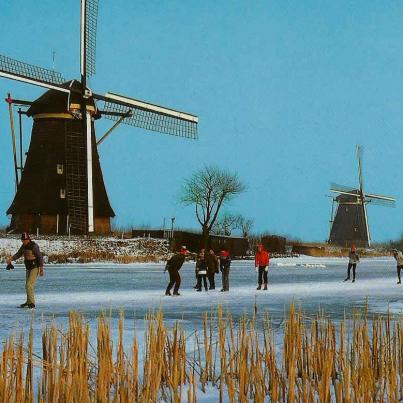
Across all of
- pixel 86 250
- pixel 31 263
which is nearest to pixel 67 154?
pixel 86 250

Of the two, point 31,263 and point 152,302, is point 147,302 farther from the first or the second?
point 31,263

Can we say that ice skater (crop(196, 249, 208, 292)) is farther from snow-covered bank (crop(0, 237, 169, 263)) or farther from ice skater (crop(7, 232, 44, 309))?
snow-covered bank (crop(0, 237, 169, 263))

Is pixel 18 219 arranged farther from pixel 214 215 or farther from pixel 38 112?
pixel 214 215

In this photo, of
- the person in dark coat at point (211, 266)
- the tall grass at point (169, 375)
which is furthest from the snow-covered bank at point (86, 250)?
the tall grass at point (169, 375)

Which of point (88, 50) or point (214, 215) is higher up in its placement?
point (88, 50)

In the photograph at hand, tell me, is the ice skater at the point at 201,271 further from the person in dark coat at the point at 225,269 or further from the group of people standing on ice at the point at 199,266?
the person in dark coat at the point at 225,269

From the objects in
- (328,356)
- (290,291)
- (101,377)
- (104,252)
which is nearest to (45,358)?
(101,377)

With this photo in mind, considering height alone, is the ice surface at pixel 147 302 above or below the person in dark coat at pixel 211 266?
below

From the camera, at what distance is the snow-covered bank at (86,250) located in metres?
39.4

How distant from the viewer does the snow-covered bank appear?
3938cm

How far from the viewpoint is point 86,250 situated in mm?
40844

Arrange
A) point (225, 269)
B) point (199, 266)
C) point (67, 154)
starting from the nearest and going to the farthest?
point (225, 269), point (199, 266), point (67, 154)

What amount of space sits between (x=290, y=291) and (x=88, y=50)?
67.9ft

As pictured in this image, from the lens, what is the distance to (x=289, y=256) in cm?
6116
